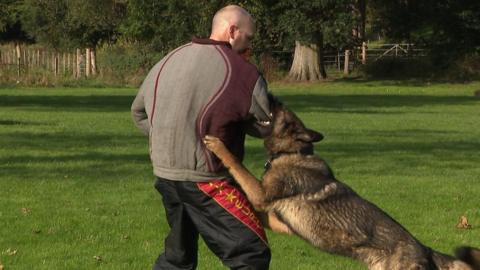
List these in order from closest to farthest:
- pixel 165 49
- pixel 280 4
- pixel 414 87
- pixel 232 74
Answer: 1. pixel 232 74
2. pixel 414 87
3. pixel 280 4
4. pixel 165 49

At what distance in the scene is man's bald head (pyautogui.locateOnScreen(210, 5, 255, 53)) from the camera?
5867 mm

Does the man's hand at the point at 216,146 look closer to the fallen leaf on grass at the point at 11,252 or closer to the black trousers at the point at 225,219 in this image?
the black trousers at the point at 225,219

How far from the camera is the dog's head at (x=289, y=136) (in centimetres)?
641

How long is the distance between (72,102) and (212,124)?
2867 cm

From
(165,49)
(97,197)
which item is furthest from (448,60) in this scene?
(97,197)

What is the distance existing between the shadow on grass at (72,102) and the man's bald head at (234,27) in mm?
24069

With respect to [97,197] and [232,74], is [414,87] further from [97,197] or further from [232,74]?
[232,74]

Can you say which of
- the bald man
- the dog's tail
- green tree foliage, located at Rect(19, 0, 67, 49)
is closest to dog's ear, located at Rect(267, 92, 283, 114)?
the bald man

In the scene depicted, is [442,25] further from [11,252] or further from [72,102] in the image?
[11,252]

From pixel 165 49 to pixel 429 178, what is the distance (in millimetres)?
47037

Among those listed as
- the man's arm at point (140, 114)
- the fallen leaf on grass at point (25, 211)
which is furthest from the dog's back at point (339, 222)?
the fallen leaf on grass at point (25, 211)

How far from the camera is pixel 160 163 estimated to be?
6086mm

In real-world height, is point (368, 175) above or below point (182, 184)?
below

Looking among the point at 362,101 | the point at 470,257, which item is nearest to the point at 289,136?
the point at 470,257
